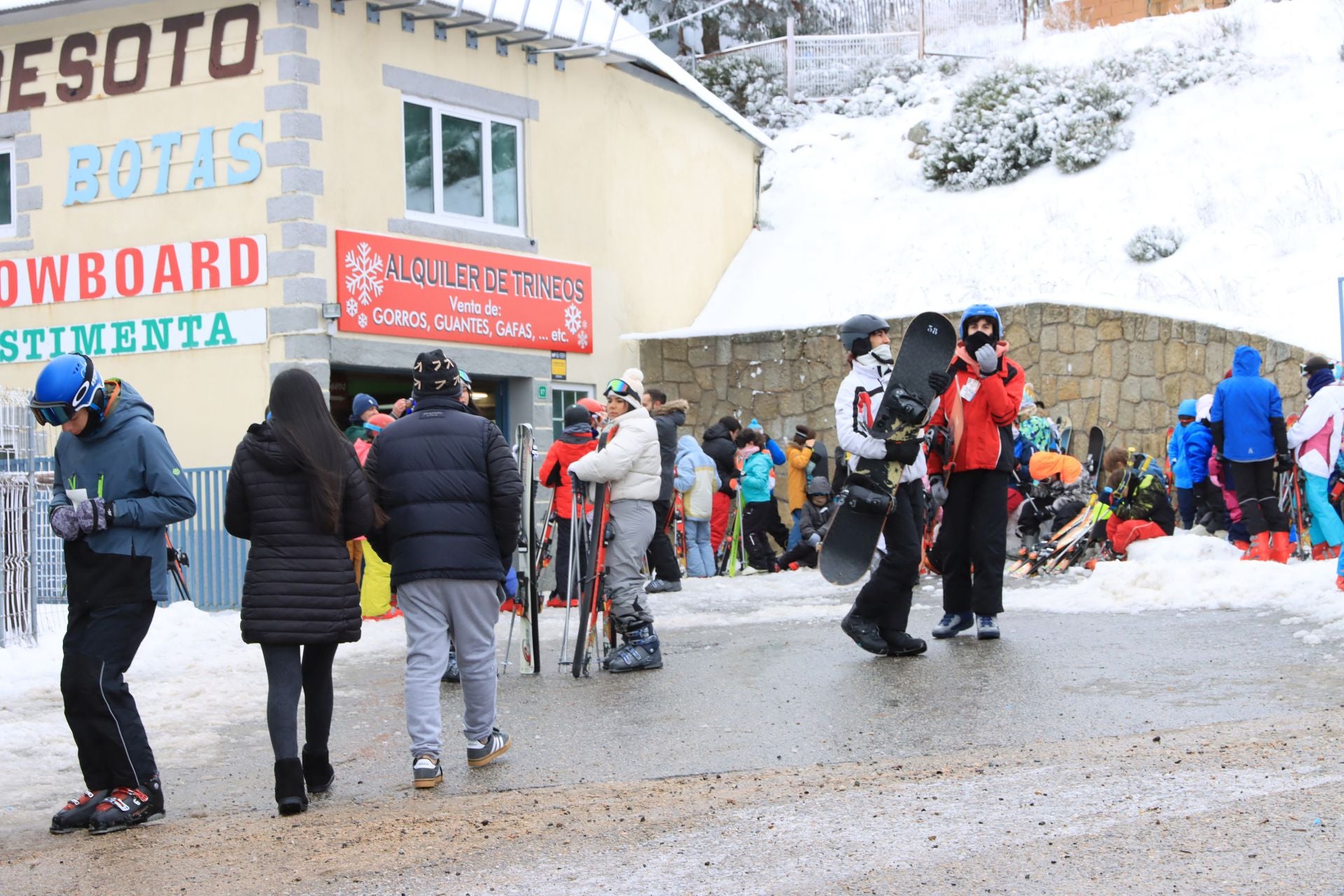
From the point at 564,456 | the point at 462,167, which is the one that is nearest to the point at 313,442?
the point at 564,456

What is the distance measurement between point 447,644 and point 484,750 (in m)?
0.47

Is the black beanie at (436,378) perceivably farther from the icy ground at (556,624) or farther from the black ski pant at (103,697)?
the icy ground at (556,624)

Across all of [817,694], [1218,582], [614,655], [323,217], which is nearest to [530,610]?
[614,655]

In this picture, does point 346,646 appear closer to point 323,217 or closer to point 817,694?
point 817,694

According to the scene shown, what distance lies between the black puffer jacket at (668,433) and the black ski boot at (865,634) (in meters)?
4.59

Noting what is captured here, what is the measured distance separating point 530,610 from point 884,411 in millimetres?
2341

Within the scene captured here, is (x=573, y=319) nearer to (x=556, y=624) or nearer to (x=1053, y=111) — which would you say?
(x=556, y=624)

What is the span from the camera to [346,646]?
411 inches

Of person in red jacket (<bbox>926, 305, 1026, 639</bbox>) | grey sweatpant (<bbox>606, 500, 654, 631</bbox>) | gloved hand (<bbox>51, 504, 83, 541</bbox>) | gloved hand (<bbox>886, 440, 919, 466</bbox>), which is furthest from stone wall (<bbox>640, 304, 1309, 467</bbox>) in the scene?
gloved hand (<bbox>51, 504, 83, 541</bbox>)

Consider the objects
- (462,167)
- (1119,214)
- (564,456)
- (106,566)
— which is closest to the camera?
(106,566)

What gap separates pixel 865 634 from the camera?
8359mm

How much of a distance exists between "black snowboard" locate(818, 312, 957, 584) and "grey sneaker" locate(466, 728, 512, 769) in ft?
8.08

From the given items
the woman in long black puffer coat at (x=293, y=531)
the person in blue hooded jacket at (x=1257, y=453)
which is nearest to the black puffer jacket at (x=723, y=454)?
the person in blue hooded jacket at (x=1257, y=453)

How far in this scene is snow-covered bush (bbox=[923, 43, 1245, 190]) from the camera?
2375 cm
